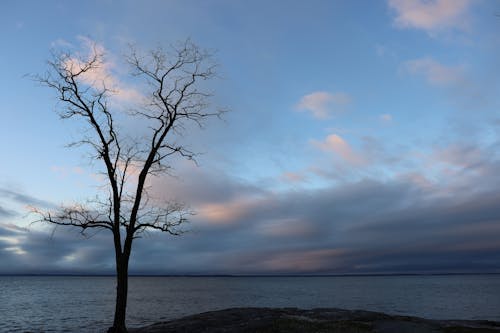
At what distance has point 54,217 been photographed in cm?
1964

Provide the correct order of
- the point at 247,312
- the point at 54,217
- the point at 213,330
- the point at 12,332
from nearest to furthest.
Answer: the point at 54,217 < the point at 213,330 < the point at 247,312 < the point at 12,332

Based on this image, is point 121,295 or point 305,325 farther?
point 305,325

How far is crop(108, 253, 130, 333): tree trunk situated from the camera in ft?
66.2

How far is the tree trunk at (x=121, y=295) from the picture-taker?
20.2 meters

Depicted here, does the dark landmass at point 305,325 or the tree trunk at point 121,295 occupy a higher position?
the tree trunk at point 121,295

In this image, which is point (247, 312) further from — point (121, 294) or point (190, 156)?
point (190, 156)

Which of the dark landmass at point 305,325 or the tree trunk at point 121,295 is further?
the dark landmass at point 305,325

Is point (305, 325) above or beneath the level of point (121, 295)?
beneath

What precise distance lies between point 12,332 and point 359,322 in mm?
36305

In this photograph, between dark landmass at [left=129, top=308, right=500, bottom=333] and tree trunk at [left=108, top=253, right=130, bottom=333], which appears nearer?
tree trunk at [left=108, top=253, right=130, bottom=333]

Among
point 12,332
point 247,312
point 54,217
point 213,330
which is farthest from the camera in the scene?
point 12,332

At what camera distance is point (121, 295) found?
20.5 metres

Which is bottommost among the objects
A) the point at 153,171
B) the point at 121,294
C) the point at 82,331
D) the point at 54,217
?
the point at 82,331

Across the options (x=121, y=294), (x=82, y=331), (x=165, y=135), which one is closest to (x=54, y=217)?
(x=121, y=294)
